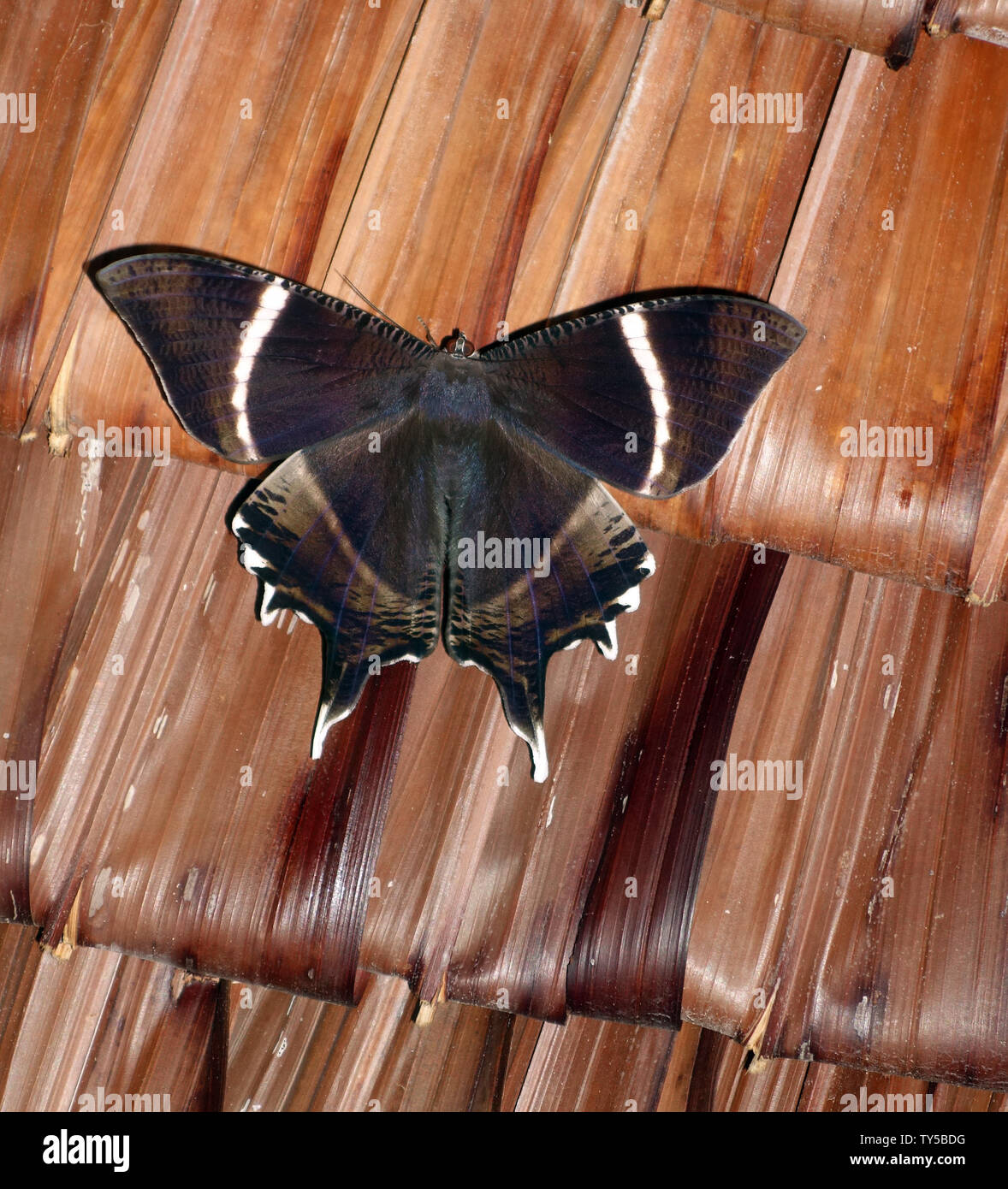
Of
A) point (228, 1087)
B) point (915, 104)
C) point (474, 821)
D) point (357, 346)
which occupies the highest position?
point (915, 104)

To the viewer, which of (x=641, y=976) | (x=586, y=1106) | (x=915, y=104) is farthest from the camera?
(x=586, y=1106)

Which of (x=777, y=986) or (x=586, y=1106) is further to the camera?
(x=586, y=1106)

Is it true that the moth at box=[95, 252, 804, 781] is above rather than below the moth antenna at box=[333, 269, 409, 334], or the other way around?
below

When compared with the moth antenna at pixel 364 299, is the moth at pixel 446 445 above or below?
below

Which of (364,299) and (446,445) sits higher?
(364,299)

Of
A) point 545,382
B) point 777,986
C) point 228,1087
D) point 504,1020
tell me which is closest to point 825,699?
point 777,986

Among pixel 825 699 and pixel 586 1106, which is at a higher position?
pixel 825 699

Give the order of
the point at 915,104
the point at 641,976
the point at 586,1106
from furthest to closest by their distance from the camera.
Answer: the point at 586,1106 < the point at 641,976 < the point at 915,104

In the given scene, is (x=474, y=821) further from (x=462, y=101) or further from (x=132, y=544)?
(x=462, y=101)
